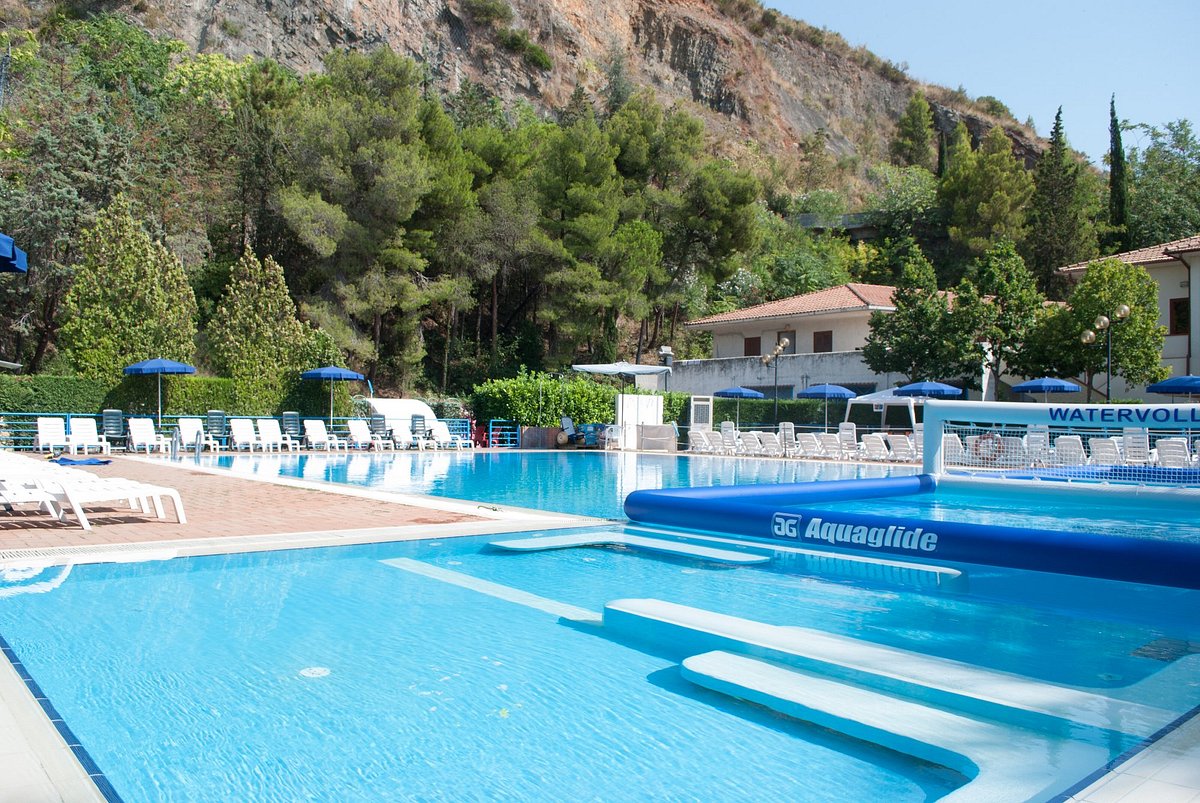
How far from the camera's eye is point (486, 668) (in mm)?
4801

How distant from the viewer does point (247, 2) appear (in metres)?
52.9

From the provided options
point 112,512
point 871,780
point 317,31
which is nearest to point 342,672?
point 871,780

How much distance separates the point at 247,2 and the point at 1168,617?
57833 millimetres

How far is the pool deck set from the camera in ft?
9.88

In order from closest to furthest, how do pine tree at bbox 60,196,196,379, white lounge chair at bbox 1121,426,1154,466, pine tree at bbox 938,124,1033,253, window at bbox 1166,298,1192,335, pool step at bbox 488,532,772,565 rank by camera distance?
pool step at bbox 488,532,772,565, white lounge chair at bbox 1121,426,1154,466, pine tree at bbox 60,196,196,379, window at bbox 1166,298,1192,335, pine tree at bbox 938,124,1033,253

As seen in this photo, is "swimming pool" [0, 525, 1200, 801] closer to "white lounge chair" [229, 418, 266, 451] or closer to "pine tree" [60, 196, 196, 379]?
"white lounge chair" [229, 418, 266, 451]

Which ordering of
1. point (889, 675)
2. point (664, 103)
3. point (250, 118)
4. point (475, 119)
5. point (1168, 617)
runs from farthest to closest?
point (664, 103) → point (475, 119) → point (250, 118) → point (1168, 617) → point (889, 675)

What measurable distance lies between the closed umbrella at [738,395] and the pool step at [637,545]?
19.7m

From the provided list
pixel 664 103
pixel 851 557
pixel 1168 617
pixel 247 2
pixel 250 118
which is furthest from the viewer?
pixel 664 103

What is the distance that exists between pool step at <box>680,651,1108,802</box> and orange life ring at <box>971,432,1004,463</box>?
14.6 m

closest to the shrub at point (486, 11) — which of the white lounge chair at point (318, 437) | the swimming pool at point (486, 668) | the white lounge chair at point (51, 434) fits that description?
the white lounge chair at point (318, 437)

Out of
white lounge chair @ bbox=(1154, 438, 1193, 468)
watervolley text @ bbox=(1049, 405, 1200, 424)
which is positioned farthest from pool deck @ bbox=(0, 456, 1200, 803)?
white lounge chair @ bbox=(1154, 438, 1193, 468)

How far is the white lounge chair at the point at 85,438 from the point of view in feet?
65.6

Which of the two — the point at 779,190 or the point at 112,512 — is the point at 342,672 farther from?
the point at 779,190
